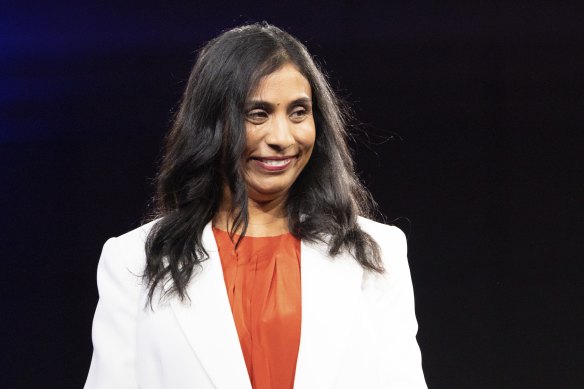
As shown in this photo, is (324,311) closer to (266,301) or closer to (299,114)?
(266,301)

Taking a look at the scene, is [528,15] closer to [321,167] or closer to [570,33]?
[570,33]

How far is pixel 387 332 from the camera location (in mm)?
1908

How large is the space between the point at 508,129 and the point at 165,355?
4.43 feet

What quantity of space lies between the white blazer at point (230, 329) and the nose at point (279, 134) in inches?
8.0

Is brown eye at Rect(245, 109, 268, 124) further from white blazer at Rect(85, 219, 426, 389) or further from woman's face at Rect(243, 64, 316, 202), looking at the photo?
white blazer at Rect(85, 219, 426, 389)

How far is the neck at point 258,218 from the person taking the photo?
78.3 inches

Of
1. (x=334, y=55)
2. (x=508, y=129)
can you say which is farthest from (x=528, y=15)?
(x=334, y=55)

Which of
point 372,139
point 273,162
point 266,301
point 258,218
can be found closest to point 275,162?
point 273,162

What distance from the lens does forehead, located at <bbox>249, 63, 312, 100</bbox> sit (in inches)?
73.7

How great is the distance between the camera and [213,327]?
1837mm

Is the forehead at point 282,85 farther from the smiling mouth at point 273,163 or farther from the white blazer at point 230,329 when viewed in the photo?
the white blazer at point 230,329

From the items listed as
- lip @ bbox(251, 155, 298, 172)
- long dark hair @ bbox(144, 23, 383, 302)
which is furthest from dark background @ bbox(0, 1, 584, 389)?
lip @ bbox(251, 155, 298, 172)

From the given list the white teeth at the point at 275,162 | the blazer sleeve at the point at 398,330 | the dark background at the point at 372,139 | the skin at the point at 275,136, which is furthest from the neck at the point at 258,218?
the dark background at the point at 372,139

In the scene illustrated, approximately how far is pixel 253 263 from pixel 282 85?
34 centimetres
